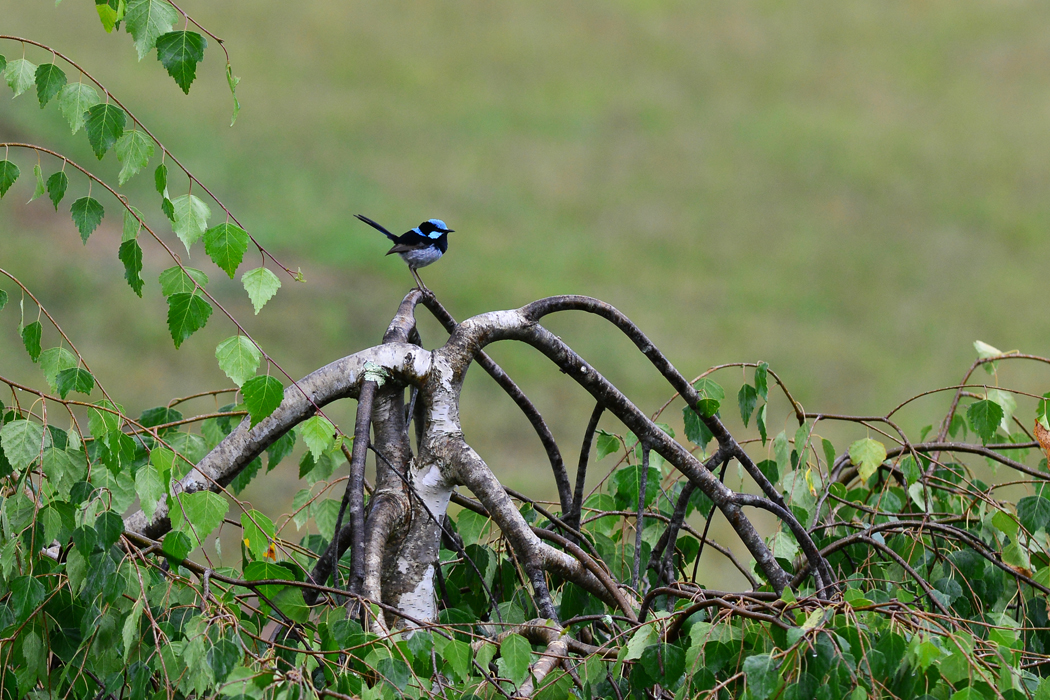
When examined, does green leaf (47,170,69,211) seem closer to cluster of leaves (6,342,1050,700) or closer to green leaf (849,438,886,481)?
cluster of leaves (6,342,1050,700)

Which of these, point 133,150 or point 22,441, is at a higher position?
point 133,150

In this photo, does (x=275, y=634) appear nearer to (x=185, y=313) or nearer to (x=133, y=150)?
(x=185, y=313)

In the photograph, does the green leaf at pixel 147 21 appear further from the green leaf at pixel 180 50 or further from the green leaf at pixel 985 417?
the green leaf at pixel 985 417

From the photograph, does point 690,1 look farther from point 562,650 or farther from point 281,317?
point 562,650

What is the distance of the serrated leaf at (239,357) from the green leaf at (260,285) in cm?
7

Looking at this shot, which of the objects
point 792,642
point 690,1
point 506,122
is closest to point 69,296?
point 506,122

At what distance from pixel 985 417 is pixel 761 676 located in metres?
1.60

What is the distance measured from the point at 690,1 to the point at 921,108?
27.0ft

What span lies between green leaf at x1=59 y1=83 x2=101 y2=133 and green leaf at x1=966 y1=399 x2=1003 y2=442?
2.48 meters

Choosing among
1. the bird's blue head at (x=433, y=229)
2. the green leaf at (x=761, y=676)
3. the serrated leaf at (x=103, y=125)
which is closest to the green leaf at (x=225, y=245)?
the serrated leaf at (x=103, y=125)

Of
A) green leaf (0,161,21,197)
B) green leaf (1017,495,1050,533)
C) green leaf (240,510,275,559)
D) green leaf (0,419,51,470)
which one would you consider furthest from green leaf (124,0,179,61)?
green leaf (1017,495,1050,533)

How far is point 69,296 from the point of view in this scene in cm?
1507

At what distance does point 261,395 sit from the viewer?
1.46 m

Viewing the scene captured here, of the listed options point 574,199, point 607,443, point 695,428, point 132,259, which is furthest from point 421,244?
point 574,199
